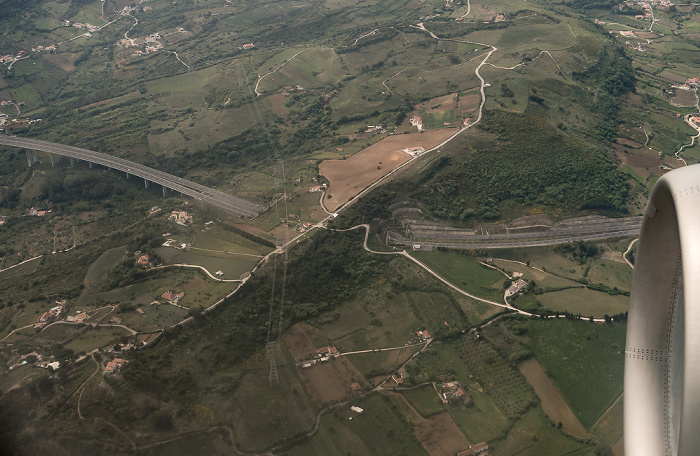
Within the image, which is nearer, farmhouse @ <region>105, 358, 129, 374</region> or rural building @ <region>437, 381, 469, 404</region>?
farmhouse @ <region>105, 358, 129, 374</region>

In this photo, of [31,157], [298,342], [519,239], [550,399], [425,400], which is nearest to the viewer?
[425,400]

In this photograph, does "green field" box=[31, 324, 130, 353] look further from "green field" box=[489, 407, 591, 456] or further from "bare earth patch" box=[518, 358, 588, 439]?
"bare earth patch" box=[518, 358, 588, 439]

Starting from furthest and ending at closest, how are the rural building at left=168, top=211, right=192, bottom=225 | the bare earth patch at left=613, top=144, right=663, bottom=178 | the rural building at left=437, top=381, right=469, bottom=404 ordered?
1. the bare earth patch at left=613, top=144, right=663, bottom=178
2. the rural building at left=168, top=211, right=192, bottom=225
3. the rural building at left=437, top=381, right=469, bottom=404

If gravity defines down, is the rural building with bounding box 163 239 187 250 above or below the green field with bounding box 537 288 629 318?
above

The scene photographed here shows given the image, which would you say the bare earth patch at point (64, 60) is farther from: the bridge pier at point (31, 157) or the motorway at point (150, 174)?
the bridge pier at point (31, 157)

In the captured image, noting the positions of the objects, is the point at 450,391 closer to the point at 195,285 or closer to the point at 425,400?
the point at 425,400

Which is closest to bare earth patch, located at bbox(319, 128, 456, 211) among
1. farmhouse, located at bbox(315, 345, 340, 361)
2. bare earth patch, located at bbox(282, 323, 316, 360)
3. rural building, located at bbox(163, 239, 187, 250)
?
rural building, located at bbox(163, 239, 187, 250)

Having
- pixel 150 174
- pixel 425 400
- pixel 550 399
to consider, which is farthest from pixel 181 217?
pixel 550 399
